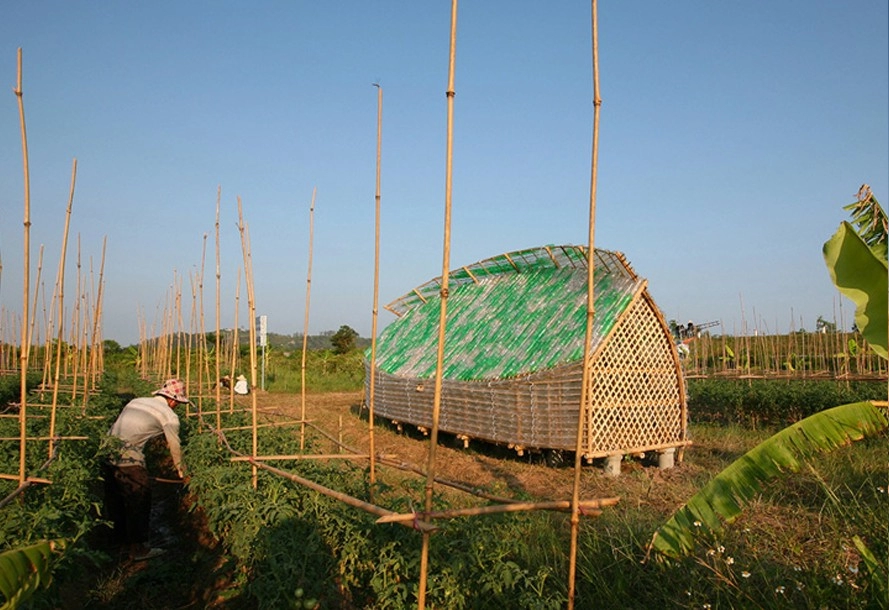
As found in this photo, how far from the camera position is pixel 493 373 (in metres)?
9.92

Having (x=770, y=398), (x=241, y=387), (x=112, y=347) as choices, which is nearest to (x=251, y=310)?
(x=770, y=398)

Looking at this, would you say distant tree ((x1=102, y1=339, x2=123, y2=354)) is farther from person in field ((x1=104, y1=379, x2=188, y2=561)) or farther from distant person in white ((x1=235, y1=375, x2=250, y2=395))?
person in field ((x1=104, y1=379, x2=188, y2=561))

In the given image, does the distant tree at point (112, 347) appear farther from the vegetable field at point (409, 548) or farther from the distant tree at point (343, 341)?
the vegetable field at point (409, 548)

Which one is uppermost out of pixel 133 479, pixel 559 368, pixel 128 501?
pixel 559 368

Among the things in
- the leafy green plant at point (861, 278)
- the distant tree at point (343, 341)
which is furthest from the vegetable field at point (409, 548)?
the distant tree at point (343, 341)

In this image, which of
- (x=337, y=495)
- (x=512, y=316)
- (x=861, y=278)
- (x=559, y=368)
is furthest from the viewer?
(x=512, y=316)

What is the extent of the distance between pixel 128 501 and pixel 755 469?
18.8 feet

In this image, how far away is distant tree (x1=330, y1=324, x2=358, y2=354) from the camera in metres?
37.9

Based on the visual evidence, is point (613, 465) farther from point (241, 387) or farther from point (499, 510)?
point (241, 387)

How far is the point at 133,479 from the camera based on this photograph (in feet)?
21.6

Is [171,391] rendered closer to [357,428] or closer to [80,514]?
[80,514]

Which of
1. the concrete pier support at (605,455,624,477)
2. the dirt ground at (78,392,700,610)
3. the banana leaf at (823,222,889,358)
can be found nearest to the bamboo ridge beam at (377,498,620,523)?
the dirt ground at (78,392,700,610)

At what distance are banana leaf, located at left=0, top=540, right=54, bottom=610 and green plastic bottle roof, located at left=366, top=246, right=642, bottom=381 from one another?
6.68 metres

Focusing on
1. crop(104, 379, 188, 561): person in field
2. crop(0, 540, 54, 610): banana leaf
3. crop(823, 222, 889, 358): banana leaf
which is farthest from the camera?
crop(104, 379, 188, 561): person in field
